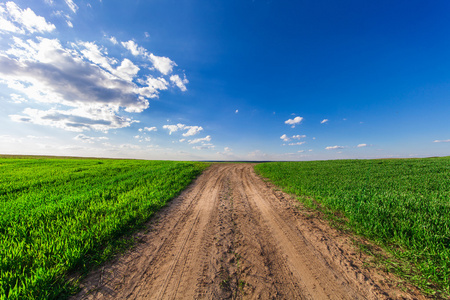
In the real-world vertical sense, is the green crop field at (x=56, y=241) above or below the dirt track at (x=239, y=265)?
above

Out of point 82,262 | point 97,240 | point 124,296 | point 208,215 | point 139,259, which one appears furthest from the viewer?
point 208,215

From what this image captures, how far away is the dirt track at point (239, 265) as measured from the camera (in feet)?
8.57

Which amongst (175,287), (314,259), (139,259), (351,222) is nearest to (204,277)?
(175,287)

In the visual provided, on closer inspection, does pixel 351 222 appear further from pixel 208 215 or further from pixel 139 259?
pixel 139 259

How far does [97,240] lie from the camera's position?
3.84 metres

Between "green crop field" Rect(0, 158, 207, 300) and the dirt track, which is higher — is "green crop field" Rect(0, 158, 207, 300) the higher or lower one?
the higher one

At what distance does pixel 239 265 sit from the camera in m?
3.21

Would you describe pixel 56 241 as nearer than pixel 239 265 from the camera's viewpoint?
No

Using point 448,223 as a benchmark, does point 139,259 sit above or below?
below

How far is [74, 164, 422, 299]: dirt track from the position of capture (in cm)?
261

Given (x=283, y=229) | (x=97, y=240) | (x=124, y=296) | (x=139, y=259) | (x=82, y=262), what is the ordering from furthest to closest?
(x=283, y=229) < (x=97, y=240) < (x=139, y=259) < (x=82, y=262) < (x=124, y=296)

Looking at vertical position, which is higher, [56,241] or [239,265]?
[56,241]

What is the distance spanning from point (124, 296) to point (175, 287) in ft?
2.62

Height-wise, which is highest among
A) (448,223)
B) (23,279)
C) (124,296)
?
(448,223)
